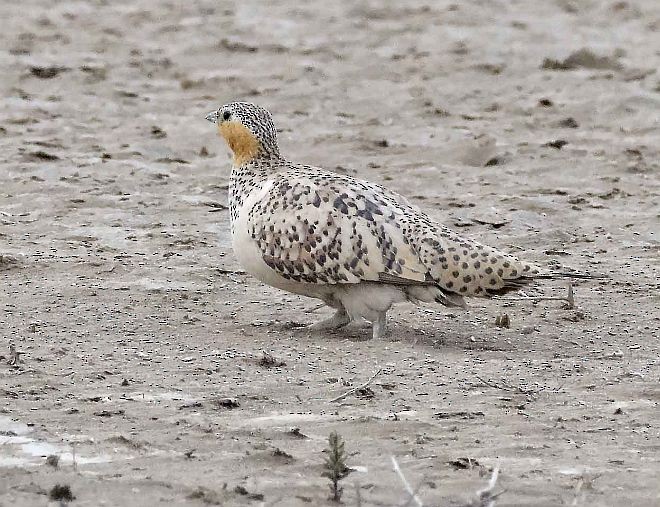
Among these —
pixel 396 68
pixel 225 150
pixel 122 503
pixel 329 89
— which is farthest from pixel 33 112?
pixel 122 503

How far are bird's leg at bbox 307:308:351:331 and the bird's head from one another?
0.95 metres

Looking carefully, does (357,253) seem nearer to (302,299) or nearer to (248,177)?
(248,177)

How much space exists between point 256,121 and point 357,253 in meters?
1.12

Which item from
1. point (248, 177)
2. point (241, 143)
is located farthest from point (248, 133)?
point (248, 177)

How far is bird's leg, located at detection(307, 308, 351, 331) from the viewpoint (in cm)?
743

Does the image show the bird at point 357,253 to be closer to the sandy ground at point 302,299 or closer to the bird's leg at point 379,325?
the bird's leg at point 379,325

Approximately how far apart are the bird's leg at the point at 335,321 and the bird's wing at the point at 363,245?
23 centimetres

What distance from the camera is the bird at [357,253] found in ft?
23.5

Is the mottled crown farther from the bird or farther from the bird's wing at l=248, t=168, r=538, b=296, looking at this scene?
the bird's wing at l=248, t=168, r=538, b=296

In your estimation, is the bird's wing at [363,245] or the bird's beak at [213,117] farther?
the bird's beak at [213,117]

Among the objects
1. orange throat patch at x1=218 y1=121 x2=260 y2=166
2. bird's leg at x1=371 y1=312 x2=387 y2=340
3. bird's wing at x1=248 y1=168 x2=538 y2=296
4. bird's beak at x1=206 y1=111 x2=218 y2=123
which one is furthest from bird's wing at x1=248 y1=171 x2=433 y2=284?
bird's beak at x1=206 y1=111 x2=218 y2=123

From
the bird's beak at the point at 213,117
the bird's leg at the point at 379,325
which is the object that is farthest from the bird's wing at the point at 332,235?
the bird's beak at the point at 213,117

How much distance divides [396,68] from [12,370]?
773 cm

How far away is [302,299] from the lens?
26.8 ft
